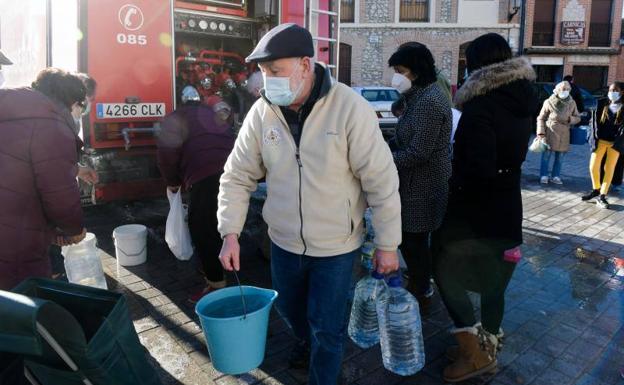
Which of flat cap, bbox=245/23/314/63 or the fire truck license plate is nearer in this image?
flat cap, bbox=245/23/314/63

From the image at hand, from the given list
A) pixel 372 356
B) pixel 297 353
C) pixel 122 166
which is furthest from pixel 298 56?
pixel 122 166

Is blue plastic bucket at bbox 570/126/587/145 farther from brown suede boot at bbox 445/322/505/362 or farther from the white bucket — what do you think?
the white bucket

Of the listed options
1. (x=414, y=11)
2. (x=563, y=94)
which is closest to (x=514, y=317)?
(x=563, y=94)

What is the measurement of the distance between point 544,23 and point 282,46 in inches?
1129

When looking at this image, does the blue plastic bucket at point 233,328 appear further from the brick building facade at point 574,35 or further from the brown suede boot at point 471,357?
the brick building facade at point 574,35

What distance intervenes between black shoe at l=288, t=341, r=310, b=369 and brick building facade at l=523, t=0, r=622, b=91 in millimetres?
26871

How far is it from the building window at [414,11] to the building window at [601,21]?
9.70 metres

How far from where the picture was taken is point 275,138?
246 centimetres

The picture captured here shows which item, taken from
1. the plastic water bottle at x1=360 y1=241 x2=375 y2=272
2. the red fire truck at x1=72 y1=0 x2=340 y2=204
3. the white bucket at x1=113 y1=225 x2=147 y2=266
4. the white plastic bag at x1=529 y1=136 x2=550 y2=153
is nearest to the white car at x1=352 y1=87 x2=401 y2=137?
the white plastic bag at x1=529 y1=136 x2=550 y2=153

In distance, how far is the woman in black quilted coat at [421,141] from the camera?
3.34 metres

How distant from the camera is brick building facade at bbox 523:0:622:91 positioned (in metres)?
26.6

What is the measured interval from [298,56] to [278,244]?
942 mm

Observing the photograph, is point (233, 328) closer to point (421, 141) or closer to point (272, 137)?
point (272, 137)

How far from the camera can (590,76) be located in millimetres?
27484
